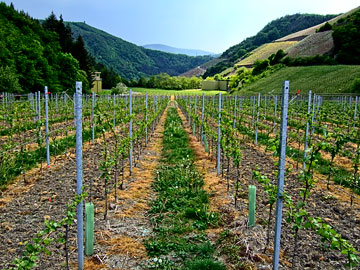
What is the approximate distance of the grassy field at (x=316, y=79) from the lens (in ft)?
122

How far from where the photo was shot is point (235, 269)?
11.4ft

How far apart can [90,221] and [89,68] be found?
5843 centimetres

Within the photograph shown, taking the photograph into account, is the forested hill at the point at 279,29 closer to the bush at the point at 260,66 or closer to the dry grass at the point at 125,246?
the bush at the point at 260,66

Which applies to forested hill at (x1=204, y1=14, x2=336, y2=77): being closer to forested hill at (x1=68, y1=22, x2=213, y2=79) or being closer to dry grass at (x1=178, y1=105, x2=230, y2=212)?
forested hill at (x1=68, y1=22, x2=213, y2=79)

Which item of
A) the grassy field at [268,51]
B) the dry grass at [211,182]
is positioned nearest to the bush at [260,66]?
the grassy field at [268,51]

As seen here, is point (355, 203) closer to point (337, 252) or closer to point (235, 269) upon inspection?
point (337, 252)

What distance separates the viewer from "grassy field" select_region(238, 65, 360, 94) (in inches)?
1465

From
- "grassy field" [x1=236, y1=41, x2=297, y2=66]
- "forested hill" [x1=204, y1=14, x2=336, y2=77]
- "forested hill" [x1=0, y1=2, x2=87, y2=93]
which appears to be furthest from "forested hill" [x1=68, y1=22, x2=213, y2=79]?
"forested hill" [x1=0, y1=2, x2=87, y2=93]

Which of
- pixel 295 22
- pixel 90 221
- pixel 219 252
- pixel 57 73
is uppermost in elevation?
pixel 295 22

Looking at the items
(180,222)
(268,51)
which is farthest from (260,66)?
(180,222)

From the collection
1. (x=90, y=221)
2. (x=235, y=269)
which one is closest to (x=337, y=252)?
(x=235, y=269)

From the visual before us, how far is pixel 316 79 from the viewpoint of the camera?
42688 mm

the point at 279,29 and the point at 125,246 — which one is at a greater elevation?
the point at 279,29

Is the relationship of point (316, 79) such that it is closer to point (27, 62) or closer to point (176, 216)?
point (27, 62)
